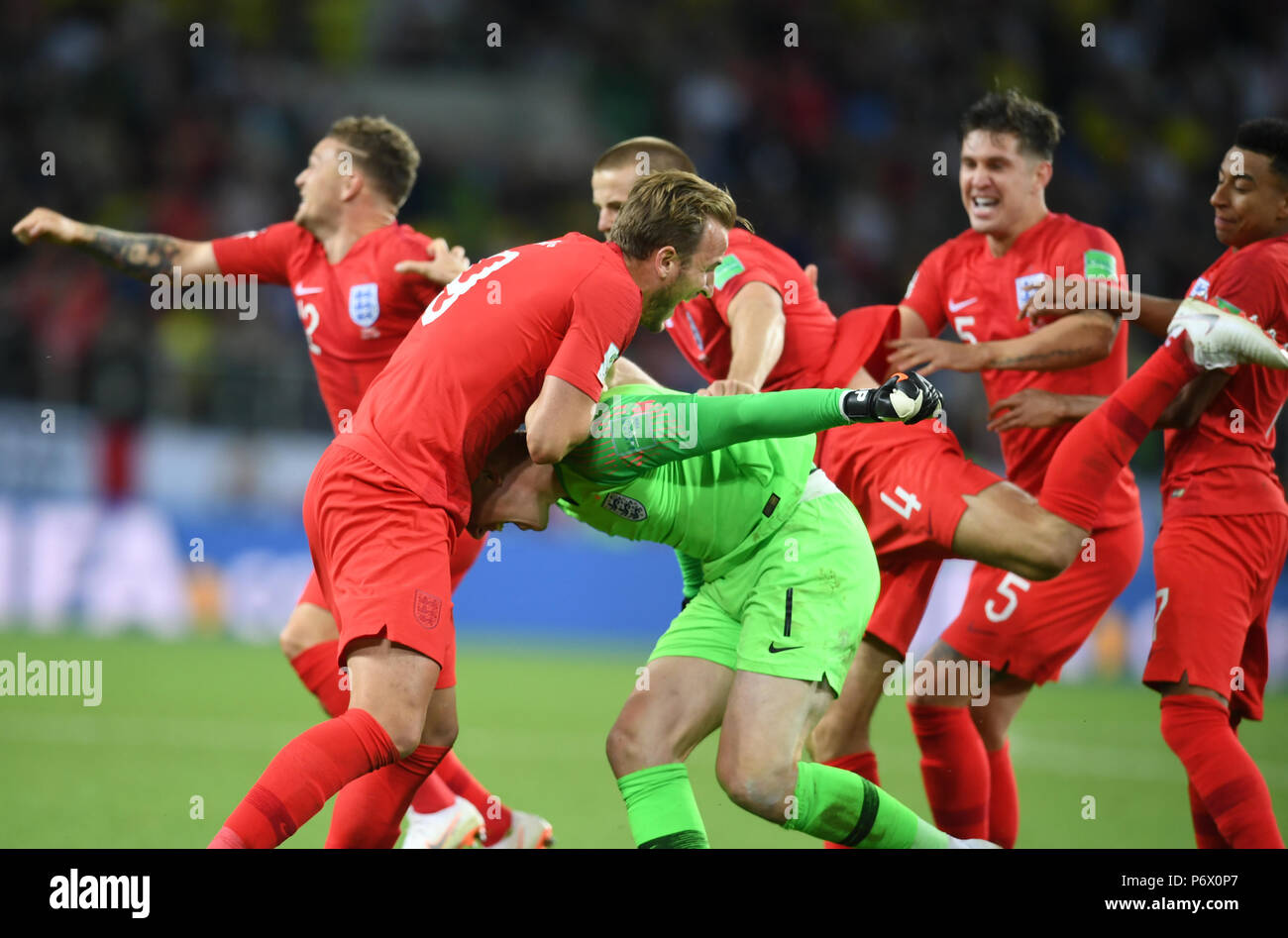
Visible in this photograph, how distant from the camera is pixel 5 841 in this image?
4.91 metres

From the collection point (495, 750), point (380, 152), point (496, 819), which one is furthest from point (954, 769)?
point (495, 750)

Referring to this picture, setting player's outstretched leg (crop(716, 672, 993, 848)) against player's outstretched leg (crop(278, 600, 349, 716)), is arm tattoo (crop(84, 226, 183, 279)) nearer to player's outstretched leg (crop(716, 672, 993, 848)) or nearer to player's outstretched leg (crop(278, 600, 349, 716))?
Result: player's outstretched leg (crop(278, 600, 349, 716))

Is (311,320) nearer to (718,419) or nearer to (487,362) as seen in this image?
(487,362)

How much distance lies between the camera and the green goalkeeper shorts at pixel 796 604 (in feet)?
14.0

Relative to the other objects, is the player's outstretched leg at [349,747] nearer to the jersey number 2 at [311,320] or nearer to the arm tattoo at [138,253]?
the jersey number 2 at [311,320]

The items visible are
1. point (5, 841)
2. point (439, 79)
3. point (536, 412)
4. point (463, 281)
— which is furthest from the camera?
point (439, 79)

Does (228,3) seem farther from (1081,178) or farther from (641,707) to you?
(641,707)

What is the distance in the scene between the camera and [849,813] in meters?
4.27

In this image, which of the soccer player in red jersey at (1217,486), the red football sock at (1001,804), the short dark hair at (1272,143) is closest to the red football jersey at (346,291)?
the soccer player in red jersey at (1217,486)

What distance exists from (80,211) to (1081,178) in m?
11.2

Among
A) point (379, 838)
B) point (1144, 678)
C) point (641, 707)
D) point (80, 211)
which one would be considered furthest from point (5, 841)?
point (80, 211)

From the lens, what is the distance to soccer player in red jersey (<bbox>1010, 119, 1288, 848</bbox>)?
15.7ft

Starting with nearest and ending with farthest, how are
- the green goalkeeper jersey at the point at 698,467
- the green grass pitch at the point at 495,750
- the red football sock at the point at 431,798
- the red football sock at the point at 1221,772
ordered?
the green goalkeeper jersey at the point at 698,467 → the red football sock at the point at 1221,772 → the red football sock at the point at 431,798 → the green grass pitch at the point at 495,750

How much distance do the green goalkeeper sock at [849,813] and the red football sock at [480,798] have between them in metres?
1.44
